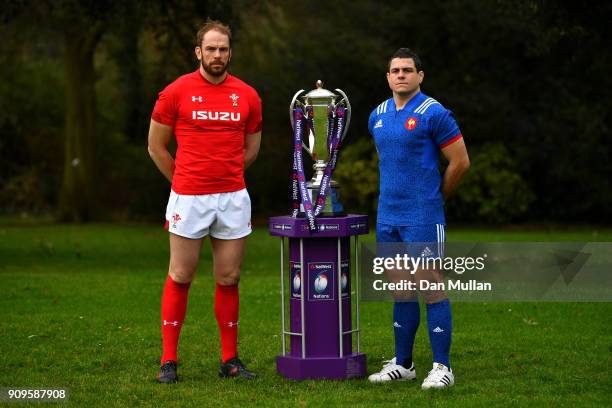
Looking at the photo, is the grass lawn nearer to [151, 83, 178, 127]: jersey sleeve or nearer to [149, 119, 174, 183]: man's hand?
[149, 119, 174, 183]: man's hand

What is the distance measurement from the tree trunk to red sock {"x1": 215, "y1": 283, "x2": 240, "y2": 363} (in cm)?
2330

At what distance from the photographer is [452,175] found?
7.21m

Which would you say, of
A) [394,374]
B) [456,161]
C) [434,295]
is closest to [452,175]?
[456,161]

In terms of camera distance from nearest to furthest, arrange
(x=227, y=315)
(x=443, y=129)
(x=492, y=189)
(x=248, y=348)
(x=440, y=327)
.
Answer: (x=443, y=129), (x=440, y=327), (x=227, y=315), (x=248, y=348), (x=492, y=189)

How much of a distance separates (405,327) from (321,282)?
659 millimetres

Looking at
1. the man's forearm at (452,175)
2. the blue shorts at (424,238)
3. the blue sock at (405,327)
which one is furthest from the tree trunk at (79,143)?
the blue shorts at (424,238)

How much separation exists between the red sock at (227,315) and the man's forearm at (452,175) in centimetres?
166

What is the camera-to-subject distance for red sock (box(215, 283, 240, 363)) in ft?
25.3

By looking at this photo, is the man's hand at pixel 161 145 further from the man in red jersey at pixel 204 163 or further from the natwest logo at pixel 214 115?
the natwest logo at pixel 214 115

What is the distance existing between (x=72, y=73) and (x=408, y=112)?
24.2 m

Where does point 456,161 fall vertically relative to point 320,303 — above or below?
above

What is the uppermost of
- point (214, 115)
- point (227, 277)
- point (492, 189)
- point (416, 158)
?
point (214, 115)

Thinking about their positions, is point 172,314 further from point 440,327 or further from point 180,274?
point 440,327

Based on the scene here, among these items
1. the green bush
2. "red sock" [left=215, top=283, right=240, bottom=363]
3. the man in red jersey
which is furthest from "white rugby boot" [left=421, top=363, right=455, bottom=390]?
the green bush
